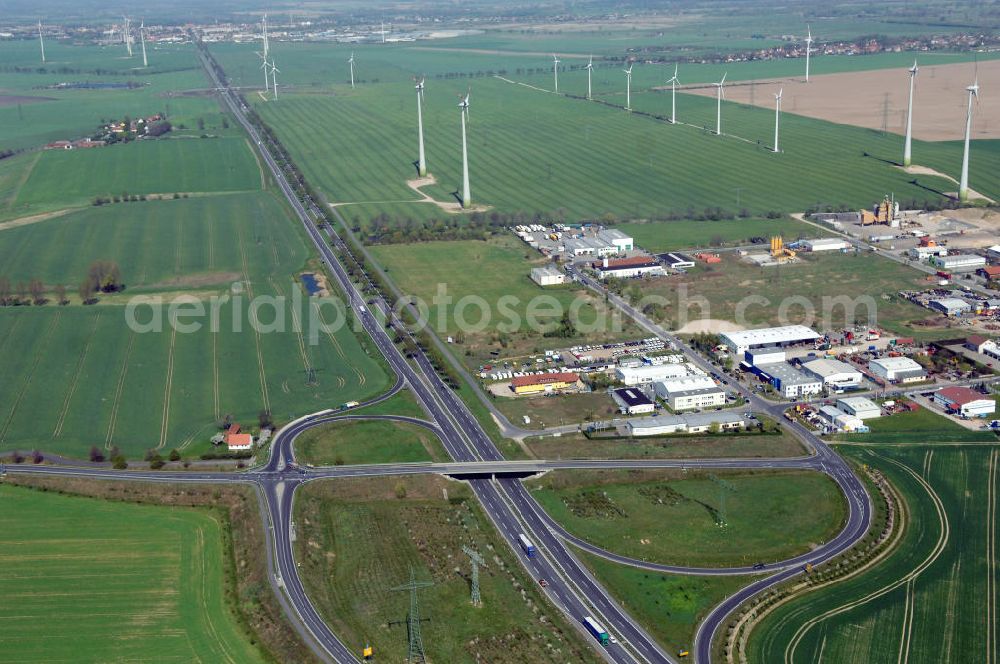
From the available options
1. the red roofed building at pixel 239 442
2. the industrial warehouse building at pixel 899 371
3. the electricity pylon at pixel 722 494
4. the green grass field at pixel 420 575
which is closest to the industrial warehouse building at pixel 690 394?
the electricity pylon at pixel 722 494

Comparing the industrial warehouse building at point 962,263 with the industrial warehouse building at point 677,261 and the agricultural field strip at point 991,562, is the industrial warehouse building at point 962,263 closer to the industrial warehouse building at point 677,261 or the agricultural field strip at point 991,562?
the industrial warehouse building at point 677,261

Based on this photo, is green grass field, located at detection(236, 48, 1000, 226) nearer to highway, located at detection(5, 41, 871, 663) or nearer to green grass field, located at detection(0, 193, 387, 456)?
green grass field, located at detection(0, 193, 387, 456)

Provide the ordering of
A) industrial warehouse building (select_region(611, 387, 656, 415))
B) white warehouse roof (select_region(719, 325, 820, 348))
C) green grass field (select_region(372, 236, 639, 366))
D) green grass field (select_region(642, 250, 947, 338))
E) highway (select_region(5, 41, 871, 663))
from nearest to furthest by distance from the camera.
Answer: highway (select_region(5, 41, 871, 663)) < industrial warehouse building (select_region(611, 387, 656, 415)) < white warehouse roof (select_region(719, 325, 820, 348)) < green grass field (select_region(372, 236, 639, 366)) < green grass field (select_region(642, 250, 947, 338))

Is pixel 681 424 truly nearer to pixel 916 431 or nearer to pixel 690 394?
pixel 690 394

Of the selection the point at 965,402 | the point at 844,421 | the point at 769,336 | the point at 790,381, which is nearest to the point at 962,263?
the point at 769,336

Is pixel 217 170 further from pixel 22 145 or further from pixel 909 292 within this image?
pixel 909 292

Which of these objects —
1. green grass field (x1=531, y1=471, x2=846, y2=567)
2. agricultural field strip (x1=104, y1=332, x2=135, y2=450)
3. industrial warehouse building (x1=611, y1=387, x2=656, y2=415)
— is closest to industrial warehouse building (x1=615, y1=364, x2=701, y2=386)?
industrial warehouse building (x1=611, y1=387, x2=656, y2=415)
